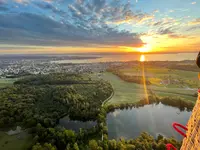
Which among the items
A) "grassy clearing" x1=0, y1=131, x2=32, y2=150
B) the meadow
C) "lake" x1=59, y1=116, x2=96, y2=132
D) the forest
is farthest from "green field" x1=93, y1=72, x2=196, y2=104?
"grassy clearing" x1=0, y1=131, x2=32, y2=150

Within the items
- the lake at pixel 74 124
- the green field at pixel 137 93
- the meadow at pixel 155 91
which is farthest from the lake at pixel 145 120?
the meadow at pixel 155 91

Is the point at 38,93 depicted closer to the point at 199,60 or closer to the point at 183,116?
the point at 183,116

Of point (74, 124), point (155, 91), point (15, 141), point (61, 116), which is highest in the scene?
point (155, 91)

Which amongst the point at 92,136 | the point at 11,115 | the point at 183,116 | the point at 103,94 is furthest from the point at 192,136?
the point at 103,94

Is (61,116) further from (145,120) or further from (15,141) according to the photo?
(145,120)

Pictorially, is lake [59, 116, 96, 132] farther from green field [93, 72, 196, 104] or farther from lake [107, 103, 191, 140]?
green field [93, 72, 196, 104]

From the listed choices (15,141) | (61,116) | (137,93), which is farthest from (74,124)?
(137,93)

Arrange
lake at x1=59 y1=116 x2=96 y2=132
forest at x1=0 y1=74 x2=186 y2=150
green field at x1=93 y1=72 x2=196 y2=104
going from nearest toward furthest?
forest at x1=0 y1=74 x2=186 y2=150 → lake at x1=59 y1=116 x2=96 y2=132 → green field at x1=93 y1=72 x2=196 y2=104
